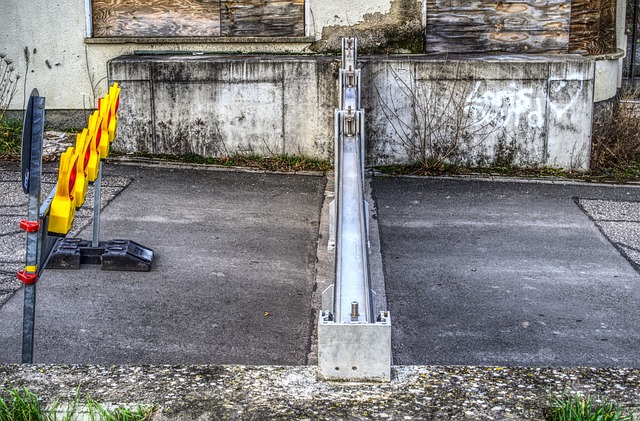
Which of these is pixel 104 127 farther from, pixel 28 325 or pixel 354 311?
pixel 354 311

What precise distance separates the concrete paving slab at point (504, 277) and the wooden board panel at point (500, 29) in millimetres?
2231

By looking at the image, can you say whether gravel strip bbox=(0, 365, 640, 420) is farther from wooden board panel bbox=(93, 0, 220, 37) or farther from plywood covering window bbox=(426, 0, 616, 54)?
wooden board panel bbox=(93, 0, 220, 37)

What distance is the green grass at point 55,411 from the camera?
289 cm

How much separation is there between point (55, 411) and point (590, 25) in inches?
392

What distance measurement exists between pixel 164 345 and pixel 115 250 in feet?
5.40

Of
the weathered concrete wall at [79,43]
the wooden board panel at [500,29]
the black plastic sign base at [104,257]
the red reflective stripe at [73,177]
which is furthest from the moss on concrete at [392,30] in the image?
the red reflective stripe at [73,177]

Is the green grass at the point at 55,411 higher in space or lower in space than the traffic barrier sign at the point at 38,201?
lower

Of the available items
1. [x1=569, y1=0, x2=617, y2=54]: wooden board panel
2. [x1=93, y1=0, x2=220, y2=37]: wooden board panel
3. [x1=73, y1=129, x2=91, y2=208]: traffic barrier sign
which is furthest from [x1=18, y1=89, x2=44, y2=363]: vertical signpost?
[x1=569, y1=0, x2=617, y2=54]: wooden board panel

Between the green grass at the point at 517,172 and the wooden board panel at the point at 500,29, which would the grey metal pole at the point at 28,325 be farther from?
the wooden board panel at the point at 500,29

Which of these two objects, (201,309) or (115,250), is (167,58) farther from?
(201,309)

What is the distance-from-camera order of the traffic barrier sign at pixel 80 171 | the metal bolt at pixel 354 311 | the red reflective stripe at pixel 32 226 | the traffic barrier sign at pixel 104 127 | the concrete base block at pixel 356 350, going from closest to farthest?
the concrete base block at pixel 356 350 < the metal bolt at pixel 354 311 < the red reflective stripe at pixel 32 226 < the traffic barrier sign at pixel 80 171 < the traffic barrier sign at pixel 104 127

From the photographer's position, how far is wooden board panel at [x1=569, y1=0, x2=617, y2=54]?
37.1 ft

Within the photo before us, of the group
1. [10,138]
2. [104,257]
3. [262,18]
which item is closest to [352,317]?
[104,257]

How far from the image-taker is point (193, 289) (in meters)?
6.47
